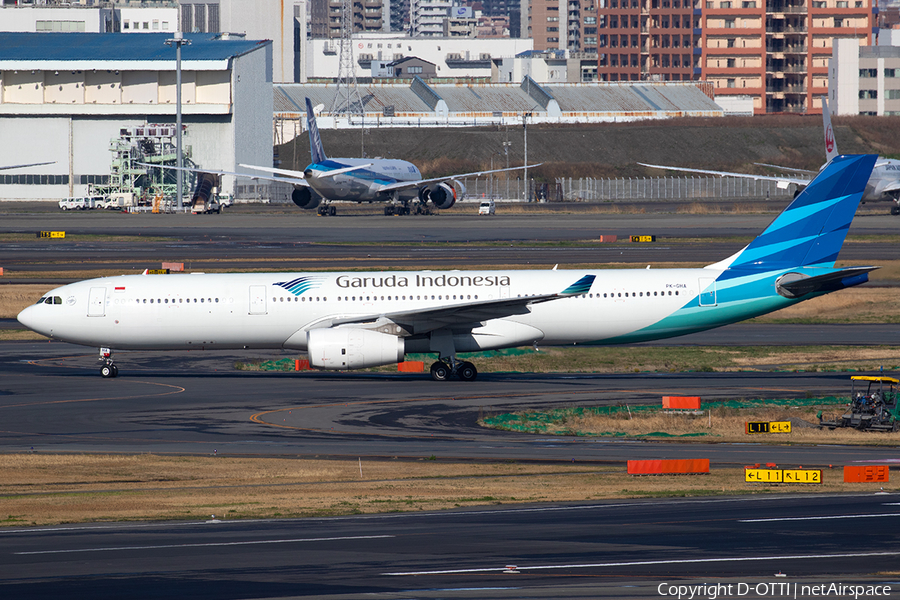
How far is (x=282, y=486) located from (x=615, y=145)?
157m

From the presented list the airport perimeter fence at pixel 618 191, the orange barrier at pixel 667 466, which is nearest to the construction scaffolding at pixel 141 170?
the airport perimeter fence at pixel 618 191

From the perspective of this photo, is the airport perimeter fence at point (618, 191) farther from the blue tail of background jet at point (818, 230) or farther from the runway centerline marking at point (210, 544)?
the runway centerline marking at point (210, 544)

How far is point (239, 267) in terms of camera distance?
227 ft

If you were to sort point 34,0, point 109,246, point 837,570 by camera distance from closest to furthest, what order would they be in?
point 837,570 < point 109,246 < point 34,0

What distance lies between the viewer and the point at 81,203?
126 meters

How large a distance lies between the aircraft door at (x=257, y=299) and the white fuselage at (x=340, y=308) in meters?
0.04

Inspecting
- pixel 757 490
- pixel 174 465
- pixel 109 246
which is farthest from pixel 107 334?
pixel 109 246

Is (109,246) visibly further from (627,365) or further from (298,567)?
(298,567)

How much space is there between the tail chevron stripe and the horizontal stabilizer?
2.33ft

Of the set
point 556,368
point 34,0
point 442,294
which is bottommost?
point 556,368

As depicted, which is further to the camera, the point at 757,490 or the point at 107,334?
the point at 107,334

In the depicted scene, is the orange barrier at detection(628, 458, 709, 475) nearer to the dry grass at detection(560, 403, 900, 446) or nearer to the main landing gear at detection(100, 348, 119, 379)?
the dry grass at detection(560, 403, 900, 446)

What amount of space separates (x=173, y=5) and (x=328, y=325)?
172303 mm

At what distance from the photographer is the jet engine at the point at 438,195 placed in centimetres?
11444
